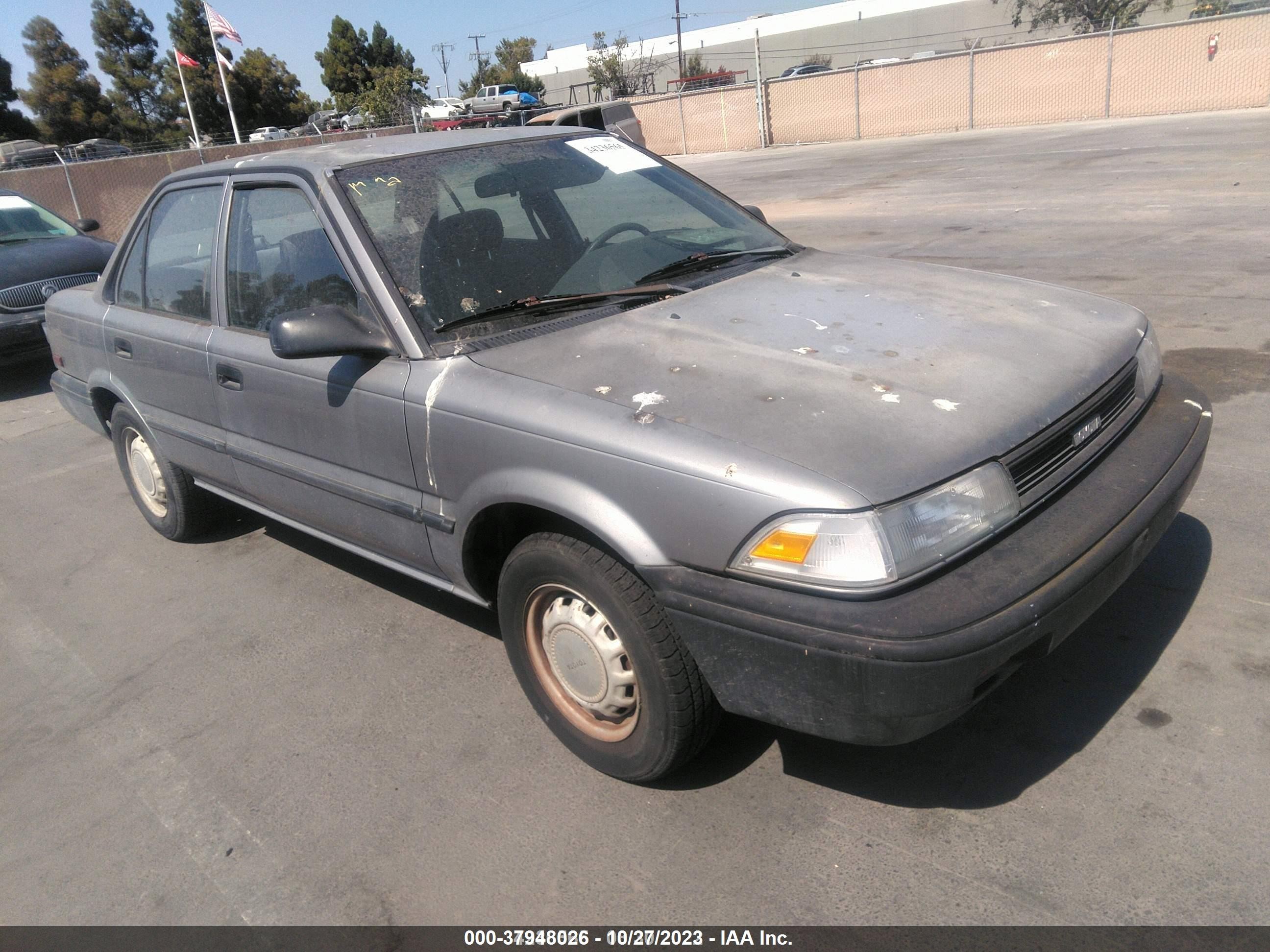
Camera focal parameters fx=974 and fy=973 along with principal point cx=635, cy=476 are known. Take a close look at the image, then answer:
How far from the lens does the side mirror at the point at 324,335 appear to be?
2.90 m

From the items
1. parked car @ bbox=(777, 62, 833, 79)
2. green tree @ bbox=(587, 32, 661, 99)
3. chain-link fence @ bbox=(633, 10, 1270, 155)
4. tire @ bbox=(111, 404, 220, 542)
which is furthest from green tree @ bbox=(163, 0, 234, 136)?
tire @ bbox=(111, 404, 220, 542)

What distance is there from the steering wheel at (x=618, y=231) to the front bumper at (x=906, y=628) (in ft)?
5.12

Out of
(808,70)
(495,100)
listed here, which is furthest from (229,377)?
(495,100)

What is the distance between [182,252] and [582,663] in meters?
2.73

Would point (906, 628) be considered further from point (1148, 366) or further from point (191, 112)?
point (191, 112)

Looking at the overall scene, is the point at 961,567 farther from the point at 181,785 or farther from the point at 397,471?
the point at 181,785

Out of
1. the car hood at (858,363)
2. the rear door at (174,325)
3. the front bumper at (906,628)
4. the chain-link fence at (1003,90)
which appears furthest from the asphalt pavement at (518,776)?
the chain-link fence at (1003,90)

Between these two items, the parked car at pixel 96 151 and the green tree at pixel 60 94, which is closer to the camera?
the parked car at pixel 96 151

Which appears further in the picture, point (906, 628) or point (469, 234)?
point (469, 234)

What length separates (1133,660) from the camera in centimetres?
301

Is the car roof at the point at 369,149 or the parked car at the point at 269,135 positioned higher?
the car roof at the point at 369,149

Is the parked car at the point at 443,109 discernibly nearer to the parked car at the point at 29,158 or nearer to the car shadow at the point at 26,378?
the parked car at the point at 29,158

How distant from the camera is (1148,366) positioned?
3.14 metres

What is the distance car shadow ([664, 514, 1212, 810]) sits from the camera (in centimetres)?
262
